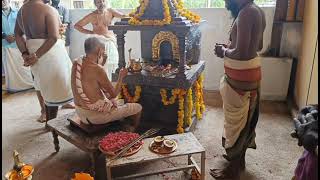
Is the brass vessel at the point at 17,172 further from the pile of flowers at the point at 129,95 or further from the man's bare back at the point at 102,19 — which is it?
the man's bare back at the point at 102,19

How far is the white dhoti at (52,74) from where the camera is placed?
2986 mm

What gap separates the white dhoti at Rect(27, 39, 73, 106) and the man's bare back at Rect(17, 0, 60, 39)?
83 mm

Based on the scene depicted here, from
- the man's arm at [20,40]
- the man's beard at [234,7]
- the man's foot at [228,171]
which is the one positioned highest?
the man's beard at [234,7]

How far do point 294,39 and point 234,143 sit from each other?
223 centimetres

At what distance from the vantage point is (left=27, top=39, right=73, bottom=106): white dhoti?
2986 mm

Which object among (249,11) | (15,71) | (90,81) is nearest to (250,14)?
(249,11)

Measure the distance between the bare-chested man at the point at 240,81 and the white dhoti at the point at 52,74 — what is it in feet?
5.73

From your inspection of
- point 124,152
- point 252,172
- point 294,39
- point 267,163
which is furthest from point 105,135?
point 294,39

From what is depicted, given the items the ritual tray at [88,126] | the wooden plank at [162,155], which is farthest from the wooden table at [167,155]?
the ritual tray at [88,126]

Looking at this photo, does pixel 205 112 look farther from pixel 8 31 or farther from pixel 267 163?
pixel 8 31

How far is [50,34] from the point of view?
291 cm

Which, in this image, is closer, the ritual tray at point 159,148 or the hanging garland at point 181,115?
the ritual tray at point 159,148

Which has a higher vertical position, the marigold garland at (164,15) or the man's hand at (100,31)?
the marigold garland at (164,15)

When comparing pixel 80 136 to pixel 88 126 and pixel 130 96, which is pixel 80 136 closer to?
pixel 88 126
